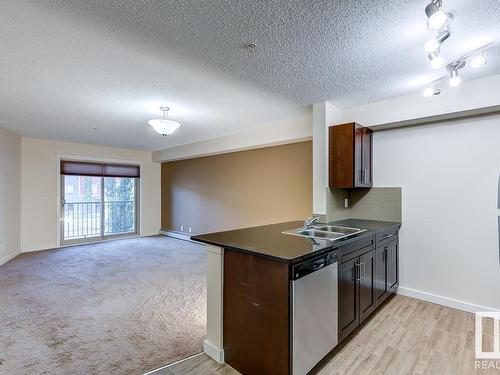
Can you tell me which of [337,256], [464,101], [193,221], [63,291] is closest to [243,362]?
[337,256]

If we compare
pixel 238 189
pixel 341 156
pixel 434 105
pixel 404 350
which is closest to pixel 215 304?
pixel 404 350

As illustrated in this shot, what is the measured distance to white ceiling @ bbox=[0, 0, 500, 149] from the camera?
1651 millimetres

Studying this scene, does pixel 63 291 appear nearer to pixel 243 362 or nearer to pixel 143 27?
pixel 243 362

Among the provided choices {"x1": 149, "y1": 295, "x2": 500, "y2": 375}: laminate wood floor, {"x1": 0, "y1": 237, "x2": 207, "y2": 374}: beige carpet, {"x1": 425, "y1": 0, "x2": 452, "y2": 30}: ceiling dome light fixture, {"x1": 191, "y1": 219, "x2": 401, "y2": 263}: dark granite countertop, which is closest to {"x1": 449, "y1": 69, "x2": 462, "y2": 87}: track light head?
{"x1": 425, "y1": 0, "x2": 452, "y2": 30}: ceiling dome light fixture

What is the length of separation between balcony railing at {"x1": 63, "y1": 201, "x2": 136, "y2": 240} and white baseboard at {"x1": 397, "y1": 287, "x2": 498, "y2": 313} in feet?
22.1

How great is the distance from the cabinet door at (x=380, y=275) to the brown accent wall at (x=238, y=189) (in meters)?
1.64

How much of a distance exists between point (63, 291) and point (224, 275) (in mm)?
2785

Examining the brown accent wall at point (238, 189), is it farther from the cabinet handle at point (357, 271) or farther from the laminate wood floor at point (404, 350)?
the laminate wood floor at point (404, 350)

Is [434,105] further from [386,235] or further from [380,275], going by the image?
[380,275]

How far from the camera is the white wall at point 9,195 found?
4.71 m

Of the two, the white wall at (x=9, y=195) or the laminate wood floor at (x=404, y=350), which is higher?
the white wall at (x=9, y=195)

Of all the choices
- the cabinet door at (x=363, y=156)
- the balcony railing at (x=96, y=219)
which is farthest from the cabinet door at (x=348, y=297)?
the balcony railing at (x=96, y=219)

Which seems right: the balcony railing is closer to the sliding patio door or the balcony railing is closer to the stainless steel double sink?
the sliding patio door

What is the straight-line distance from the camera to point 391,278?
3.14 metres
